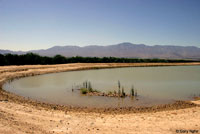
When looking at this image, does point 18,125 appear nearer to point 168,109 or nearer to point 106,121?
point 106,121

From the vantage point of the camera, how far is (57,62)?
1983 inches

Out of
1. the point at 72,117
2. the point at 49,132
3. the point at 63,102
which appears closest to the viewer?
the point at 49,132

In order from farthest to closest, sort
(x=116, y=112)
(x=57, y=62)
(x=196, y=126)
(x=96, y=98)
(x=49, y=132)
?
(x=57, y=62)
(x=96, y=98)
(x=116, y=112)
(x=196, y=126)
(x=49, y=132)

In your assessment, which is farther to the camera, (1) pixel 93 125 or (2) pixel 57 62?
(2) pixel 57 62

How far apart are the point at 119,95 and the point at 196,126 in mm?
7706

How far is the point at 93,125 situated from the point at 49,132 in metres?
1.91

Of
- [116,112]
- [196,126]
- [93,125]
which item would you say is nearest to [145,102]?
[116,112]

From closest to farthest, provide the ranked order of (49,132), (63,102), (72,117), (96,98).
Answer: (49,132) < (72,117) < (63,102) < (96,98)

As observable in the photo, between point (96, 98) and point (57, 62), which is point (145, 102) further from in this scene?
point (57, 62)

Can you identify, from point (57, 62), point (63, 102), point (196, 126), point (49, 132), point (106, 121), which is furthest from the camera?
point (57, 62)

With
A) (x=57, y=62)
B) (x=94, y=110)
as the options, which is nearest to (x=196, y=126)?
(x=94, y=110)

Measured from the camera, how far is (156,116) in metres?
9.25

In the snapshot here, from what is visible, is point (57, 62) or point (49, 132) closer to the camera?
point (49, 132)

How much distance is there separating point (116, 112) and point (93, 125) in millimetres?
2887
